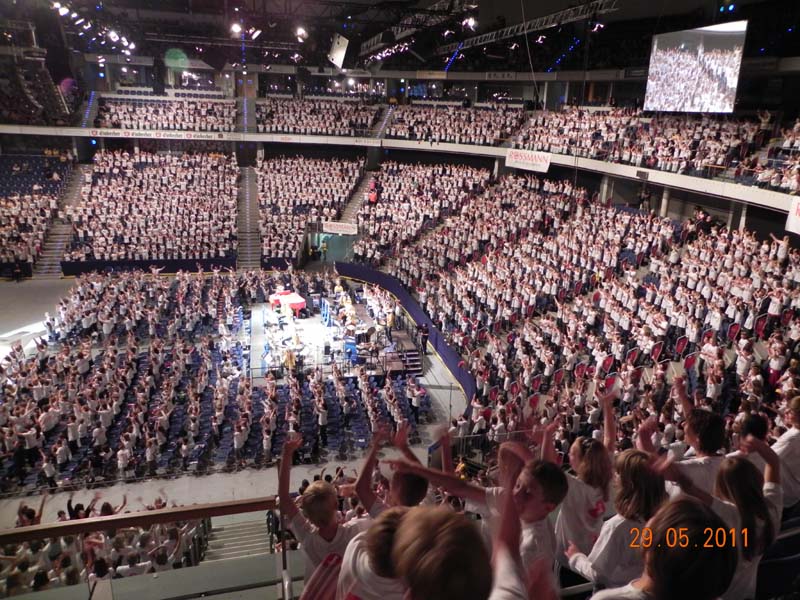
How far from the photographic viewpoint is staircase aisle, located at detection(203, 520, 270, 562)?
667cm

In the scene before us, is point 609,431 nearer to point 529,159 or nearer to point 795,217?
point 795,217

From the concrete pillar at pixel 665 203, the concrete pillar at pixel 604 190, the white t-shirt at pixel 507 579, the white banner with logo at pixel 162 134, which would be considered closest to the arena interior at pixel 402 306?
the white t-shirt at pixel 507 579

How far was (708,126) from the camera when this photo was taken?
22.2 meters

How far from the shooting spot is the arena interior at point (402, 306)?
2.86 meters

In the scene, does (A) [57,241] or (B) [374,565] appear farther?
(A) [57,241]

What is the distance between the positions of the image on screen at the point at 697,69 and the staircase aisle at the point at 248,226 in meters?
19.8

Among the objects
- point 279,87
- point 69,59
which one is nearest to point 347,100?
point 279,87

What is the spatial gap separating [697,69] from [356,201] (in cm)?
1964

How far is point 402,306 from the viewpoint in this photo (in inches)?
976

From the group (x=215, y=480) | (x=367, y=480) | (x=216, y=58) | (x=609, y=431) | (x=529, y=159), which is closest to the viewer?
(x=367, y=480)

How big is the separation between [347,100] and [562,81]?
15091 mm

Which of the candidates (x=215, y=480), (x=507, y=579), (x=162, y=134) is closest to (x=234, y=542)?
(x=507, y=579)

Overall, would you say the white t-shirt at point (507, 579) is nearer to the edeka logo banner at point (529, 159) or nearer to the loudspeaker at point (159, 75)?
the edeka logo banner at point (529, 159)

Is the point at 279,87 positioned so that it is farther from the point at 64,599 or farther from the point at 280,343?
the point at 64,599
